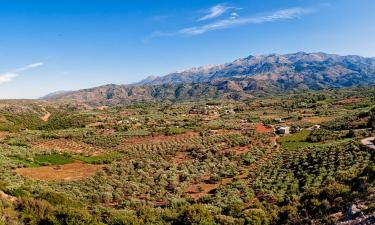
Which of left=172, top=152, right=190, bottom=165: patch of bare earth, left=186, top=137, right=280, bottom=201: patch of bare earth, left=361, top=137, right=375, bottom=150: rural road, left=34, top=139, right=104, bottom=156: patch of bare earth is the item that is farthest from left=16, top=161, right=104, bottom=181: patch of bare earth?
left=361, top=137, right=375, bottom=150: rural road

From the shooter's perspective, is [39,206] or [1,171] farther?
[1,171]

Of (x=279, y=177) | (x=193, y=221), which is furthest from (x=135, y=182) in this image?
(x=193, y=221)

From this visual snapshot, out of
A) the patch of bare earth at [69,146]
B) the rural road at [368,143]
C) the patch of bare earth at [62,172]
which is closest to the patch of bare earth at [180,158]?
the patch of bare earth at [62,172]

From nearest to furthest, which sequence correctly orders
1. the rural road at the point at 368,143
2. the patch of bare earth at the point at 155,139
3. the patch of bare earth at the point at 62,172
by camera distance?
the patch of bare earth at the point at 62,172 < the rural road at the point at 368,143 < the patch of bare earth at the point at 155,139

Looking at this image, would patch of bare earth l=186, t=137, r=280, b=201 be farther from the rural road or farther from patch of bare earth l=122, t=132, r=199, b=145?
patch of bare earth l=122, t=132, r=199, b=145

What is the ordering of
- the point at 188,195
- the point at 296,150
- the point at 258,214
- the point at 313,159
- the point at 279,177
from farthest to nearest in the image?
the point at 296,150
the point at 313,159
the point at 279,177
the point at 188,195
the point at 258,214

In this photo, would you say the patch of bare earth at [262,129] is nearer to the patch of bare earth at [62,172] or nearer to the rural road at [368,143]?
the rural road at [368,143]

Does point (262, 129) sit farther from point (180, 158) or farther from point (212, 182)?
point (212, 182)

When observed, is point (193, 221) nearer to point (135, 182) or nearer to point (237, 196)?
point (237, 196)
